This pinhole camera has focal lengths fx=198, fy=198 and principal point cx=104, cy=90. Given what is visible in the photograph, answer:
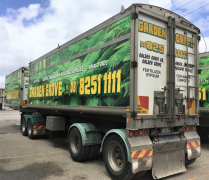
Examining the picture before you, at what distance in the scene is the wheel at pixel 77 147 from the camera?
5.64 meters

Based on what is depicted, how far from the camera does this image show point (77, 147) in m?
Result: 6.15

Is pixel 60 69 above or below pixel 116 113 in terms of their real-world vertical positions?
above

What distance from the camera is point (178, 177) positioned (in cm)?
473

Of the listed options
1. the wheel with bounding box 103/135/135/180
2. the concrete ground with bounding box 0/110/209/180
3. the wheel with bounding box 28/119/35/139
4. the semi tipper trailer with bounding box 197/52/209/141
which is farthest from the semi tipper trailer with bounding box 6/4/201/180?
the wheel with bounding box 28/119/35/139

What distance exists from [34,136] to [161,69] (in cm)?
719

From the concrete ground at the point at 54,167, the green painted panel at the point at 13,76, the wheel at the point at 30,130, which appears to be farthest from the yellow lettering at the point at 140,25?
the green painted panel at the point at 13,76

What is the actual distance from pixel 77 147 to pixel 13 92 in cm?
913

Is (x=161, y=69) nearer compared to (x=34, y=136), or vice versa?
(x=161, y=69)

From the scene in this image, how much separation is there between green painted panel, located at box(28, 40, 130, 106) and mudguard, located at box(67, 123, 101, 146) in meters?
0.69

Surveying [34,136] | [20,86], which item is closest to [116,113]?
[34,136]

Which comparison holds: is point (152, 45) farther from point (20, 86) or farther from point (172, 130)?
point (20, 86)

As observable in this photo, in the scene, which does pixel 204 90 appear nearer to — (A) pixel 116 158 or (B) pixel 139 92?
(B) pixel 139 92

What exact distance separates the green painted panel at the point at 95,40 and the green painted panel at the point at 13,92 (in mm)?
4961

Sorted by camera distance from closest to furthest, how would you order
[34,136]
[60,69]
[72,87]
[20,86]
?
[72,87] → [60,69] → [34,136] → [20,86]
